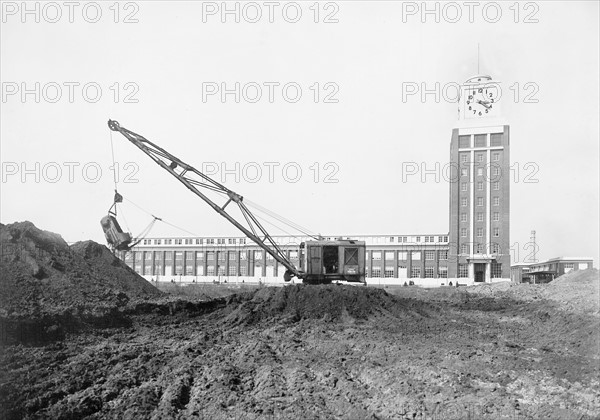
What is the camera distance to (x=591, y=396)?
859 cm

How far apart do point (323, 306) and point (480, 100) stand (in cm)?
4301

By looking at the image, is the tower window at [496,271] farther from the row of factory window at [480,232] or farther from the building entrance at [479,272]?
the row of factory window at [480,232]

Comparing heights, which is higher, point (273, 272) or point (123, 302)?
point (123, 302)

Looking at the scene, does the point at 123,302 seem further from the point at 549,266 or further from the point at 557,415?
the point at 549,266

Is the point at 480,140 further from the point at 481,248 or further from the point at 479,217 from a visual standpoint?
the point at 481,248

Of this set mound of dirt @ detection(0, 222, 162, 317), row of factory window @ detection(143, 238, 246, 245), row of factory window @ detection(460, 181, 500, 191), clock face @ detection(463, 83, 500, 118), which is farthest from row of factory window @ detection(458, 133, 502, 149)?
mound of dirt @ detection(0, 222, 162, 317)

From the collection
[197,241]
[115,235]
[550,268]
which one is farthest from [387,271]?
[115,235]

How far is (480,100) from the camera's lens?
54188 millimetres

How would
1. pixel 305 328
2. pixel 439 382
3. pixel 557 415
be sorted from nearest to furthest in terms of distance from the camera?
pixel 557 415 < pixel 439 382 < pixel 305 328

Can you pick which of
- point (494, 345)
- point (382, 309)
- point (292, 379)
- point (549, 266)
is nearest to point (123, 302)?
point (382, 309)

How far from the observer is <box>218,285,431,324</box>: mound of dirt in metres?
16.9

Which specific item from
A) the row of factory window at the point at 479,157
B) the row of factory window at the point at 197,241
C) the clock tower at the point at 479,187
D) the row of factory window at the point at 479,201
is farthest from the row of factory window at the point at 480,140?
the row of factory window at the point at 197,241

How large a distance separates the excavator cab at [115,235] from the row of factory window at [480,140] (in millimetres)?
40741

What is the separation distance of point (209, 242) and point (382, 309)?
162 ft
